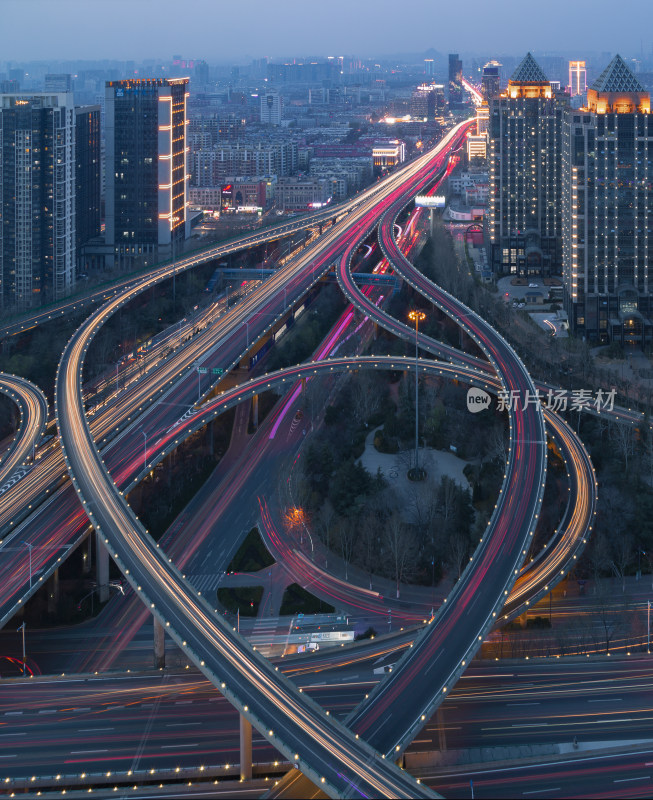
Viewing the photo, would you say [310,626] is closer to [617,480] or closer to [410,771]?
[410,771]

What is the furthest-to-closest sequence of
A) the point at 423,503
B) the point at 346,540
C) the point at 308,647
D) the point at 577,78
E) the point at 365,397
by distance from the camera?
the point at 577,78, the point at 365,397, the point at 423,503, the point at 346,540, the point at 308,647

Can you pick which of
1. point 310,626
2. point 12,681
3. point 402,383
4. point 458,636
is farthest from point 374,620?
point 402,383

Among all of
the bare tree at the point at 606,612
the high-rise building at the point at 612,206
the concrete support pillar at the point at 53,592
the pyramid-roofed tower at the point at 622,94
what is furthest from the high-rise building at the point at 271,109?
the bare tree at the point at 606,612

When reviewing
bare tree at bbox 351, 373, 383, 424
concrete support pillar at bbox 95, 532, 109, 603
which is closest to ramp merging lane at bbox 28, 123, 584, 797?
concrete support pillar at bbox 95, 532, 109, 603

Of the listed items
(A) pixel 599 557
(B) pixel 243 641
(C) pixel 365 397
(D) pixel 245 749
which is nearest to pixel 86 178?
(C) pixel 365 397

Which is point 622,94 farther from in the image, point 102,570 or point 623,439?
point 102,570

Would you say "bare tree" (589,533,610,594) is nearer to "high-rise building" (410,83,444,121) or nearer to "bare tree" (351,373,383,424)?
"bare tree" (351,373,383,424)
